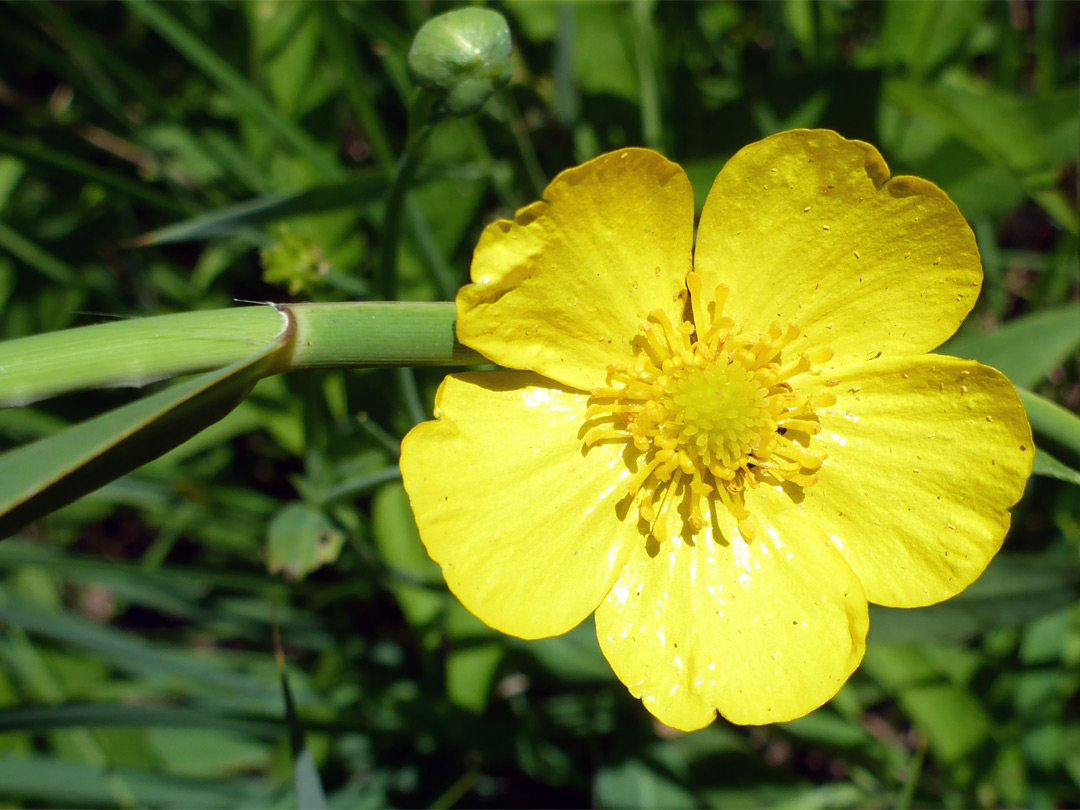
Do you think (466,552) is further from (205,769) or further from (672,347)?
(205,769)

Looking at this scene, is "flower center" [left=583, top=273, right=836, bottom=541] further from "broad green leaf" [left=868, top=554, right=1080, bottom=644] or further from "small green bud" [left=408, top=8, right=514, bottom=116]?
"broad green leaf" [left=868, top=554, right=1080, bottom=644]

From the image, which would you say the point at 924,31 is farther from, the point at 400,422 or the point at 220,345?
the point at 220,345

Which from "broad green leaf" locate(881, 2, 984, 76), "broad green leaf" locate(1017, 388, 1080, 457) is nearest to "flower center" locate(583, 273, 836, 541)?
"broad green leaf" locate(1017, 388, 1080, 457)

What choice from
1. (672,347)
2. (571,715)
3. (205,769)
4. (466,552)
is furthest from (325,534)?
(205,769)

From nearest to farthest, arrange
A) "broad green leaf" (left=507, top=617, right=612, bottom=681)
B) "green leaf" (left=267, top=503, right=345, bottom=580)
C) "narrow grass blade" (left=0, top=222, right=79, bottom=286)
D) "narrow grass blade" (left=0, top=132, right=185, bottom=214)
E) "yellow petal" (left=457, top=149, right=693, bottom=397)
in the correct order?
"yellow petal" (left=457, top=149, right=693, bottom=397) → "green leaf" (left=267, top=503, right=345, bottom=580) → "narrow grass blade" (left=0, top=132, right=185, bottom=214) → "broad green leaf" (left=507, top=617, right=612, bottom=681) → "narrow grass blade" (left=0, top=222, right=79, bottom=286)

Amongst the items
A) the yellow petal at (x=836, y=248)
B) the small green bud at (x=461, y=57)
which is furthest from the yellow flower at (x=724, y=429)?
the small green bud at (x=461, y=57)

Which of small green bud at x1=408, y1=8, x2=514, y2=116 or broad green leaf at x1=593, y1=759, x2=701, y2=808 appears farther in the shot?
broad green leaf at x1=593, y1=759, x2=701, y2=808
